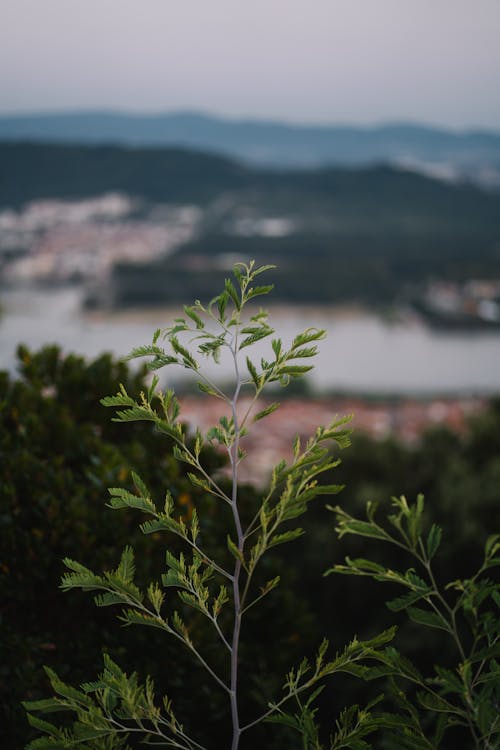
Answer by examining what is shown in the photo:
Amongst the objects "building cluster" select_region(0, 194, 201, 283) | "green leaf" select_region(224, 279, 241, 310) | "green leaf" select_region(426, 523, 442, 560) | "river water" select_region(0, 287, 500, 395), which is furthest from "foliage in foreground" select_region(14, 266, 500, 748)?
"building cluster" select_region(0, 194, 201, 283)

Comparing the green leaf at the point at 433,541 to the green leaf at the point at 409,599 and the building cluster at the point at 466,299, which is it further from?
the building cluster at the point at 466,299

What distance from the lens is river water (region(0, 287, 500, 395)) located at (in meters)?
43.4

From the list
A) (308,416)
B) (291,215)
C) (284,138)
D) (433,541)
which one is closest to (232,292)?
(433,541)

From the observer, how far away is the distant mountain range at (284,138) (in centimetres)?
8519

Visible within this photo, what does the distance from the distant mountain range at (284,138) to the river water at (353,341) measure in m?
31.6

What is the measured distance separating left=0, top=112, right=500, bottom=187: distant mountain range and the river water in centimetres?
3159

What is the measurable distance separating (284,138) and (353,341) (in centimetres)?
5552

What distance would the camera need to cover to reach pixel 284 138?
331ft

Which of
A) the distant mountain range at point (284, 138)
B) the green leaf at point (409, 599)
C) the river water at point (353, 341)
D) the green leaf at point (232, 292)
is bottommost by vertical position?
the river water at point (353, 341)

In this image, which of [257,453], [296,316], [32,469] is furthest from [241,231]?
[32,469]

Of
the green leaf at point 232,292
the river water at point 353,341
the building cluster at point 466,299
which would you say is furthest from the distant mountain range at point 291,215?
the green leaf at point 232,292

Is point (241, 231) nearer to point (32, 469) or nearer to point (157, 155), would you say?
point (157, 155)

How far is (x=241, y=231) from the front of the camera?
60844 millimetres

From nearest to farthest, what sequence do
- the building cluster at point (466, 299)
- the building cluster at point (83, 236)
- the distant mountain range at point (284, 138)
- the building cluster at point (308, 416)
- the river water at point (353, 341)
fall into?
the building cluster at point (308, 416)
the river water at point (353, 341)
the building cluster at point (466, 299)
the building cluster at point (83, 236)
the distant mountain range at point (284, 138)
